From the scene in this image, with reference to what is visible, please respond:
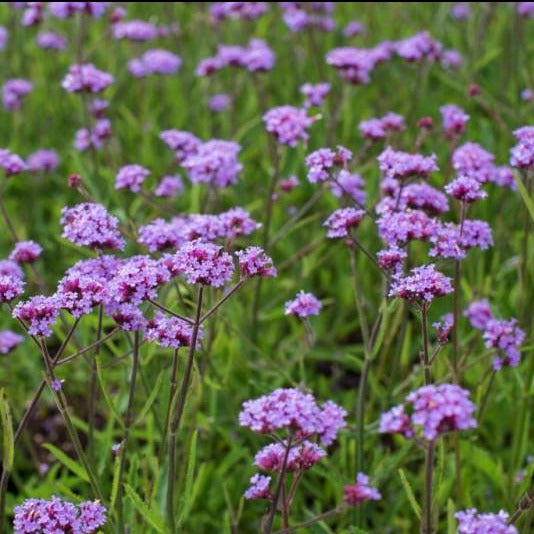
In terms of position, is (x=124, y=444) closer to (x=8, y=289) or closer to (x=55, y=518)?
(x=55, y=518)

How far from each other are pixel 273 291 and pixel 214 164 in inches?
41.8

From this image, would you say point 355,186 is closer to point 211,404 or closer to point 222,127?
point 211,404

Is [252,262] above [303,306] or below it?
below

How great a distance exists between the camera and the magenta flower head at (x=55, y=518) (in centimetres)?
196

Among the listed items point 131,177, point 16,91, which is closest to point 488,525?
point 131,177

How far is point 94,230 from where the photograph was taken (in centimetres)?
236

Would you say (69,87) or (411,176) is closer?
(411,176)

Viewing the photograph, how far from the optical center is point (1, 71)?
5.26 meters

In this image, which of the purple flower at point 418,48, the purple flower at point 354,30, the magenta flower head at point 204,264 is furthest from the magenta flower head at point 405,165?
the purple flower at point 354,30

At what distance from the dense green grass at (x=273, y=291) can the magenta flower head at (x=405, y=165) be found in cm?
32

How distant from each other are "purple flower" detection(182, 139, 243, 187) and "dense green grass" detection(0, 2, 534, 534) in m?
0.18

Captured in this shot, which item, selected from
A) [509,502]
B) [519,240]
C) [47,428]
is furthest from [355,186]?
[47,428]

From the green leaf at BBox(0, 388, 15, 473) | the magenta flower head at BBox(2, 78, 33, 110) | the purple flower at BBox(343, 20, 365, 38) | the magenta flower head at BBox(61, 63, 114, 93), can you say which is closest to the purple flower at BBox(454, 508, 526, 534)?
the green leaf at BBox(0, 388, 15, 473)

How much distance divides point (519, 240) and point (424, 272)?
181 cm
